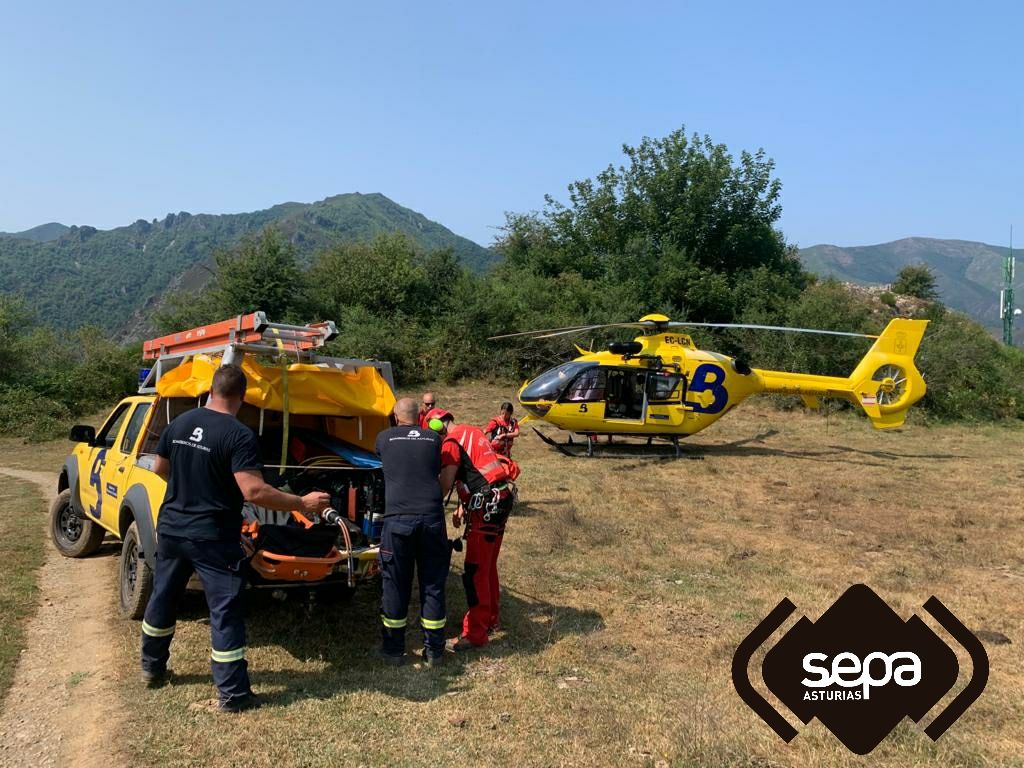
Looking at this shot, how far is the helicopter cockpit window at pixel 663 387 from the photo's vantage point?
50.4ft

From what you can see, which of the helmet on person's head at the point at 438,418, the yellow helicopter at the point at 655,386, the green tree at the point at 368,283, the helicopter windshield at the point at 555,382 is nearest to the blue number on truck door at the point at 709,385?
the yellow helicopter at the point at 655,386

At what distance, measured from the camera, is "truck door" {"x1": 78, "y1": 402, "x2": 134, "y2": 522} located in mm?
6594

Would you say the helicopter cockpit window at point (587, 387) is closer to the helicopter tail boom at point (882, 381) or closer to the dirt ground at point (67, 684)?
the helicopter tail boom at point (882, 381)

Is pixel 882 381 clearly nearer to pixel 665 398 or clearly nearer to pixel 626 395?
pixel 665 398

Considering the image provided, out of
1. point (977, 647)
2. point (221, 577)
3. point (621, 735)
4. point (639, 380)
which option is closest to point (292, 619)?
point (221, 577)

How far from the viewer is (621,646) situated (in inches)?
208

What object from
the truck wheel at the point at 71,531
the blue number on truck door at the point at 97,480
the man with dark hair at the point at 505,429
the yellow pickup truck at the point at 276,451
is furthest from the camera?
the man with dark hair at the point at 505,429

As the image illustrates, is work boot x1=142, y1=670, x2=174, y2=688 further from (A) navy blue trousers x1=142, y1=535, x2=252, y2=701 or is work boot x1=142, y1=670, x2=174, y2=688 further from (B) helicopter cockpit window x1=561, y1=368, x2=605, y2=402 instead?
(B) helicopter cockpit window x1=561, y1=368, x2=605, y2=402

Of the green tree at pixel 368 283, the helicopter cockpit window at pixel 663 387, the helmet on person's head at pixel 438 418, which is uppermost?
the green tree at pixel 368 283

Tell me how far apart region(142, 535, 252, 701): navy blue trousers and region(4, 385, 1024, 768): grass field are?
0.20 metres

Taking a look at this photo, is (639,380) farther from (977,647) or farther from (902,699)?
(902,699)

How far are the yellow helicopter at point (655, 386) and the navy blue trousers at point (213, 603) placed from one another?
36.1ft

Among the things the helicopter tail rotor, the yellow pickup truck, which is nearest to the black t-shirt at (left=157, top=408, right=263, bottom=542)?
the yellow pickup truck

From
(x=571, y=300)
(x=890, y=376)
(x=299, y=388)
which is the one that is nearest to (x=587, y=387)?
(x=890, y=376)
